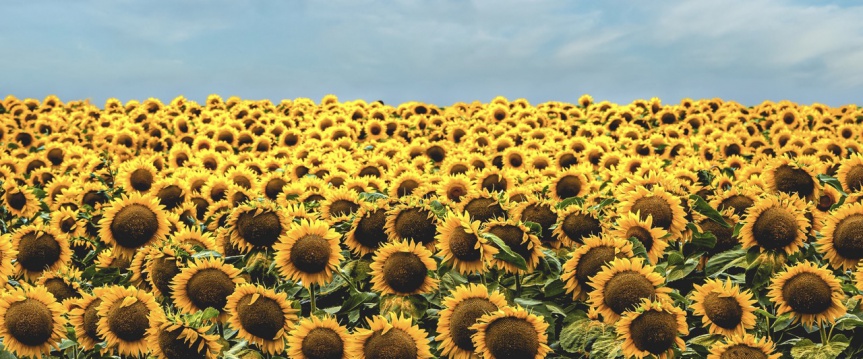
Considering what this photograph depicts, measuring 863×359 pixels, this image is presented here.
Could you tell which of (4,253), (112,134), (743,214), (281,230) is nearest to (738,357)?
(743,214)

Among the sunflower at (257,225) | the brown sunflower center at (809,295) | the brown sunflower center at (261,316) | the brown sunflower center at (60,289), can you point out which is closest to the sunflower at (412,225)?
the sunflower at (257,225)

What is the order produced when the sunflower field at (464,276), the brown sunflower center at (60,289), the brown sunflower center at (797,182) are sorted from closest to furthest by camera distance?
the sunflower field at (464,276) → the brown sunflower center at (60,289) → the brown sunflower center at (797,182)

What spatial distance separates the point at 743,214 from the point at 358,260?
3132 mm

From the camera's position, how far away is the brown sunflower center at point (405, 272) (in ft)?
19.3

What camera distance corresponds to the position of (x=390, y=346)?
16.5ft

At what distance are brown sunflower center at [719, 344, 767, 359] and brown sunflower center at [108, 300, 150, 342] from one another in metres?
3.70

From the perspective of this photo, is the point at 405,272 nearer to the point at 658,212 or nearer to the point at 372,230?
the point at 372,230

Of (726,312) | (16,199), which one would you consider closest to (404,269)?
(726,312)

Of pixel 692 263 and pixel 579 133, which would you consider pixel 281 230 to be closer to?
pixel 692 263

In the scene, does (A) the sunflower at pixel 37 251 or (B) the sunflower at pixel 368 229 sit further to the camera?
(A) the sunflower at pixel 37 251

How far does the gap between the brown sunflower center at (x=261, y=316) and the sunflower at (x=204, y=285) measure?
1.16 feet

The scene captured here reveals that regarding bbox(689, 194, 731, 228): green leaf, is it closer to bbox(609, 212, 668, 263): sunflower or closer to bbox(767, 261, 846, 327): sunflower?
bbox(609, 212, 668, 263): sunflower

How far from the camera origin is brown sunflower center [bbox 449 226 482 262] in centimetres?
595

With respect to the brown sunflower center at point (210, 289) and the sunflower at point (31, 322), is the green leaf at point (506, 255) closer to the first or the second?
the brown sunflower center at point (210, 289)
